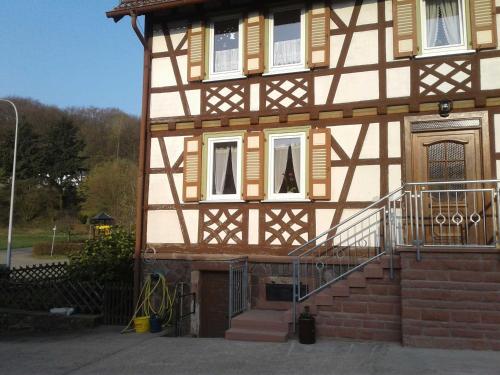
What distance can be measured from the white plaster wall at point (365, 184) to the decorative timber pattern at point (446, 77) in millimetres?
1724

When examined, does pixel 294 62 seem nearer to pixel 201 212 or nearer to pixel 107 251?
pixel 201 212

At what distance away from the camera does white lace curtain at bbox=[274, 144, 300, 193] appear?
10.3m

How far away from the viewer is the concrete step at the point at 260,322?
8570mm

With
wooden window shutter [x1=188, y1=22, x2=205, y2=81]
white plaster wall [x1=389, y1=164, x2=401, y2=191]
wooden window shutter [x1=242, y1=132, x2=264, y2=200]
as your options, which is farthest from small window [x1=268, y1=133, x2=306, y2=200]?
wooden window shutter [x1=188, y1=22, x2=205, y2=81]

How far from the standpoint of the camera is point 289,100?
34.0ft

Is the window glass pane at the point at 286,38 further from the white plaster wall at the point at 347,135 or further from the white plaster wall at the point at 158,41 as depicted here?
the white plaster wall at the point at 158,41

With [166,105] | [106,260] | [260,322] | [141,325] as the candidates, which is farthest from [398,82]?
[106,260]

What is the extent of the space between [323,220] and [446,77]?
351 centimetres

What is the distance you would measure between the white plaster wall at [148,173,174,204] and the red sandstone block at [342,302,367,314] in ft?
15.3

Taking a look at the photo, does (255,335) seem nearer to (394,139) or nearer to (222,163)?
(222,163)

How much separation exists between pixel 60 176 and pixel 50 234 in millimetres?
11332

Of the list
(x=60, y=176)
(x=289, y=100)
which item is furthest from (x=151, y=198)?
(x=60, y=176)

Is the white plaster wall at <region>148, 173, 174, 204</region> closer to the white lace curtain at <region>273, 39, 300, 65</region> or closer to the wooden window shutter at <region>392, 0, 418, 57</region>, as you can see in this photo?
the white lace curtain at <region>273, 39, 300, 65</region>

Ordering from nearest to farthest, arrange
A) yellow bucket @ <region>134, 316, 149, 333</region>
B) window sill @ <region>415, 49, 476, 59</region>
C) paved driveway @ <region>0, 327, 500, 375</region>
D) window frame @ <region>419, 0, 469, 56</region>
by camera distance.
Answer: paved driveway @ <region>0, 327, 500, 375</region>
window sill @ <region>415, 49, 476, 59</region>
window frame @ <region>419, 0, 469, 56</region>
yellow bucket @ <region>134, 316, 149, 333</region>
